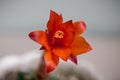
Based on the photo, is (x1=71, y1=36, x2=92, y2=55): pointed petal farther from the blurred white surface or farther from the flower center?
the blurred white surface

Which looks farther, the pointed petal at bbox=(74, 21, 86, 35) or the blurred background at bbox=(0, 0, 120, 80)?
the blurred background at bbox=(0, 0, 120, 80)

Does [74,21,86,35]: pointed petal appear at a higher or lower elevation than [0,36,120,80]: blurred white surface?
higher

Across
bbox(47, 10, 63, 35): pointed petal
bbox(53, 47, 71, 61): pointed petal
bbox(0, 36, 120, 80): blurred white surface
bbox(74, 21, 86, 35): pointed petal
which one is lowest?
bbox(0, 36, 120, 80): blurred white surface

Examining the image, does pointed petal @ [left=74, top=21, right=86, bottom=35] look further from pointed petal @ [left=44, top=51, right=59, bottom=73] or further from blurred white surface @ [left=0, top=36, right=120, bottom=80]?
blurred white surface @ [left=0, top=36, right=120, bottom=80]

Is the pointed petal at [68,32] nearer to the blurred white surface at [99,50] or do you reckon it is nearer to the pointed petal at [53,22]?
the pointed petal at [53,22]

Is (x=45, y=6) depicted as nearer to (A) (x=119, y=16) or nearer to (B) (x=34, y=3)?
(B) (x=34, y=3)

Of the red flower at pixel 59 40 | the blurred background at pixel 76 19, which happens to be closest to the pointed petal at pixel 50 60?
the red flower at pixel 59 40

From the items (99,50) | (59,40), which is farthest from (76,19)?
(59,40)

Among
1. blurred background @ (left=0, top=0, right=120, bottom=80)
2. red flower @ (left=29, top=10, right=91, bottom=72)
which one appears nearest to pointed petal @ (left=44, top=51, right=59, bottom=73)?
red flower @ (left=29, top=10, right=91, bottom=72)

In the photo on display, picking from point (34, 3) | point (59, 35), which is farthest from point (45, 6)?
point (59, 35)
